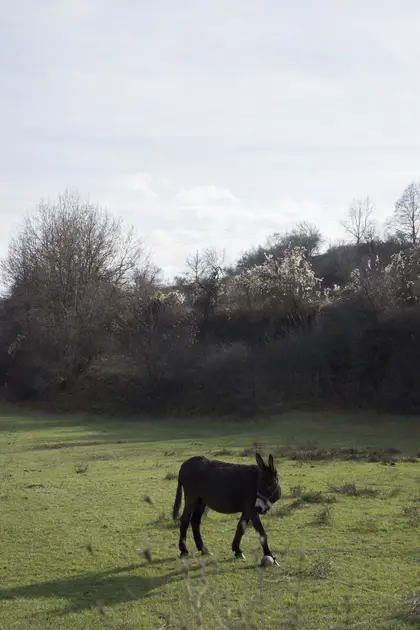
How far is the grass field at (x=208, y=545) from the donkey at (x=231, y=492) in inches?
23.4

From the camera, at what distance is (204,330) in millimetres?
59344

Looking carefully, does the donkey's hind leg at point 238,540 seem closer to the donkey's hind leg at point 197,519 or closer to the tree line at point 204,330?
the donkey's hind leg at point 197,519

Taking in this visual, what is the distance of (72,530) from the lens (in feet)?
45.2

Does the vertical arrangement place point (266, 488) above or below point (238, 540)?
above

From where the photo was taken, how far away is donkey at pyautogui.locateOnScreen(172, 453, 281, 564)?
10.4m

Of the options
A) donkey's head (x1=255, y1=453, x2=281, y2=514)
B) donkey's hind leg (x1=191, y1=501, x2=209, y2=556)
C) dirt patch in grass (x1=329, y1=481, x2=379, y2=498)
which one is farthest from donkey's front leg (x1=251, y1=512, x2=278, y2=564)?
dirt patch in grass (x1=329, y1=481, x2=379, y2=498)

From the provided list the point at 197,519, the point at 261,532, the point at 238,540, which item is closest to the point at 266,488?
the point at 261,532

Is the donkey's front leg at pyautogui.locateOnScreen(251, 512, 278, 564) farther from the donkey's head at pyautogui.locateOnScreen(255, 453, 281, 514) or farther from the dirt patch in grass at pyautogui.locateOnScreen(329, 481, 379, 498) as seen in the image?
the dirt patch in grass at pyautogui.locateOnScreen(329, 481, 379, 498)

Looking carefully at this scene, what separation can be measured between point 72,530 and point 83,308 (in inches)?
1822

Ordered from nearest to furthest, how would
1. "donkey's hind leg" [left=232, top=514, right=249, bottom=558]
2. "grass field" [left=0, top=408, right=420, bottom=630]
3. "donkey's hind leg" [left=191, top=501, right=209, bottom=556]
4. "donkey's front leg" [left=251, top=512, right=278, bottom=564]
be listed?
"grass field" [left=0, top=408, right=420, bottom=630] → "donkey's front leg" [left=251, top=512, right=278, bottom=564] → "donkey's hind leg" [left=232, top=514, right=249, bottom=558] → "donkey's hind leg" [left=191, top=501, right=209, bottom=556]

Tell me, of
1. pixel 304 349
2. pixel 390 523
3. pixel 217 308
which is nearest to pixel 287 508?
pixel 390 523

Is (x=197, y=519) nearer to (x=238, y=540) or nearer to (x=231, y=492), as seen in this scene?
(x=238, y=540)

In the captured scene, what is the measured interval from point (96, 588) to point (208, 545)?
2.53 metres

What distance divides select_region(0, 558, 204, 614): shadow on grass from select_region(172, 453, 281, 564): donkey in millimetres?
914
